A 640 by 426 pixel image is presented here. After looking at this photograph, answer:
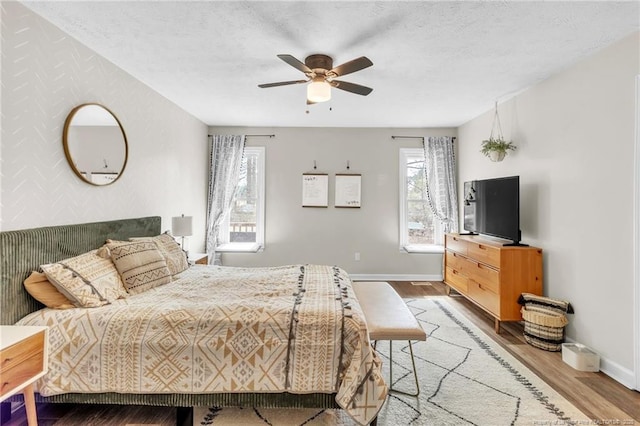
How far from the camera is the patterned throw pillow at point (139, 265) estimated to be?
226cm

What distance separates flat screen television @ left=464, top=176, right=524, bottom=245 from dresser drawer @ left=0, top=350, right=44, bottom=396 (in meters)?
3.86

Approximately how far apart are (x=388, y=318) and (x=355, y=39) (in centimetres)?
208

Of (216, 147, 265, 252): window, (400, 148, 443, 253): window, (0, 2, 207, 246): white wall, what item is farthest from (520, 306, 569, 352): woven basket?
(0, 2, 207, 246): white wall

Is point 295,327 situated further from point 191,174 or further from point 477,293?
point 191,174

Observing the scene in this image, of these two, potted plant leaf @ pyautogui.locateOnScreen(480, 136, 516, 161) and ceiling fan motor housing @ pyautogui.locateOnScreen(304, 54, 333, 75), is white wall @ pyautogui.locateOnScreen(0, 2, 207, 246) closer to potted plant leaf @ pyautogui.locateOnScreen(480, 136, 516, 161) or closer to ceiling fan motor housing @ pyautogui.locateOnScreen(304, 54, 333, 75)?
ceiling fan motor housing @ pyautogui.locateOnScreen(304, 54, 333, 75)

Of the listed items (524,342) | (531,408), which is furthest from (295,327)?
(524,342)

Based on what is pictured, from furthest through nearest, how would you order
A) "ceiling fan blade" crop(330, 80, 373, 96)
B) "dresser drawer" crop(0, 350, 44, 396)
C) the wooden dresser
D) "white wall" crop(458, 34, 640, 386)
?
1. the wooden dresser
2. "ceiling fan blade" crop(330, 80, 373, 96)
3. "white wall" crop(458, 34, 640, 386)
4. "dresser drawer" crop(0, 350, 44, 396)

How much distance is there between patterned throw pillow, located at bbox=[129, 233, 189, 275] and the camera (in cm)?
284

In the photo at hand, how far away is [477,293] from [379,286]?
1517 millimetres

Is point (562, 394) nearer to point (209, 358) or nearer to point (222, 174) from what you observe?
point (209, 358)

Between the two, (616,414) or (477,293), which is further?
(477,293)

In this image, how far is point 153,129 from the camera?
3.45m

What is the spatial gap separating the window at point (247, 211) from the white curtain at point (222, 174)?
13 cm

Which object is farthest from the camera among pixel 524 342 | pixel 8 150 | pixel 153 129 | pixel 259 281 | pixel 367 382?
pixel 153 129
